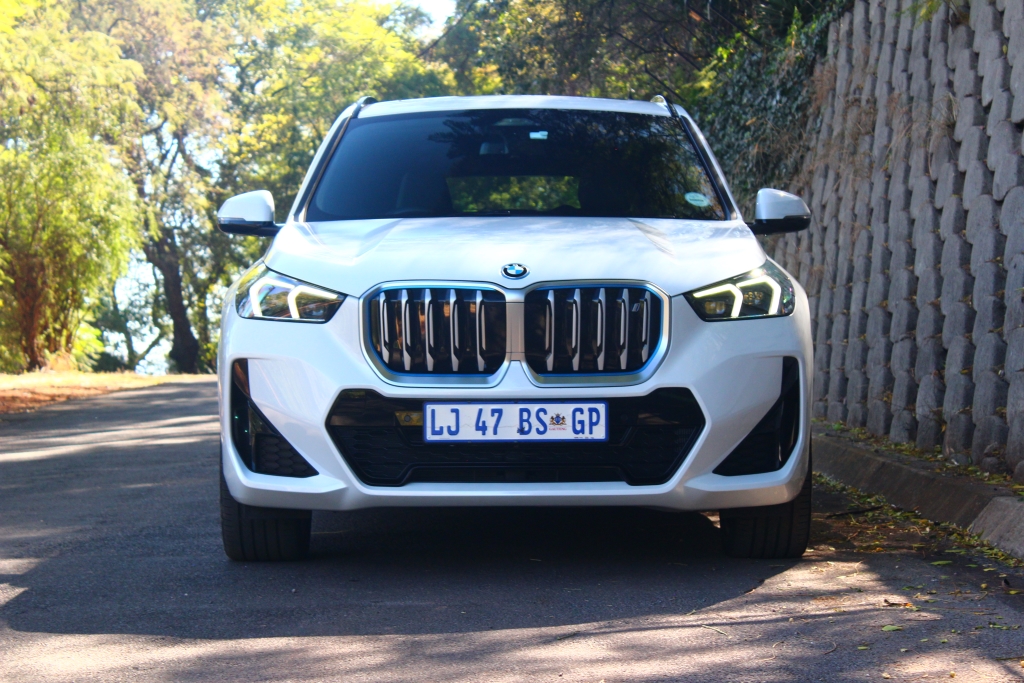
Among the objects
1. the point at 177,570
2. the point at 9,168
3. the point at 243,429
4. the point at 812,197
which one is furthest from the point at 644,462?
the point at 9,168

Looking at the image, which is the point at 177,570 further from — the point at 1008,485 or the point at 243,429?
the point at 1008,485

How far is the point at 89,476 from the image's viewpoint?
739 cm

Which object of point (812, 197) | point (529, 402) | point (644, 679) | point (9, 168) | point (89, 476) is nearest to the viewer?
point (644, 679)

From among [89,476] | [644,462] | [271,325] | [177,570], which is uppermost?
[271,325]

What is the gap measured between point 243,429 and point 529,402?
100cm

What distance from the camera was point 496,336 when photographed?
4125 mm

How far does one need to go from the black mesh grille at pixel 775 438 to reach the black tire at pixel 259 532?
1.53 meters

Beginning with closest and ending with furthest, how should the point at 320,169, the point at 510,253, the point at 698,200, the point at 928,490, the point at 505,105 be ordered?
the point at 510,253
the point at 698,200
the point at 320,169
the point at 928,490
the point at 505,105

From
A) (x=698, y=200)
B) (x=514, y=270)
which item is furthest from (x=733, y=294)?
(x=698, y=200)

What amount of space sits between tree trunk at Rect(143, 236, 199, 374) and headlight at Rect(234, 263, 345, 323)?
112ft

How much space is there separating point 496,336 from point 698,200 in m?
1.58

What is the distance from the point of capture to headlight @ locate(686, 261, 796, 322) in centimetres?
420

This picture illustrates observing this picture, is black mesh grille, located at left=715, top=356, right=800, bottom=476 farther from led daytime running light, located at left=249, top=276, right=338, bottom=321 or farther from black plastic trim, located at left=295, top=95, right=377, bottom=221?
black plastic trim, located at left=295, top=95, right=377, bottom=221

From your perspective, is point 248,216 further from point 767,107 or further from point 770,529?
point 767,107
